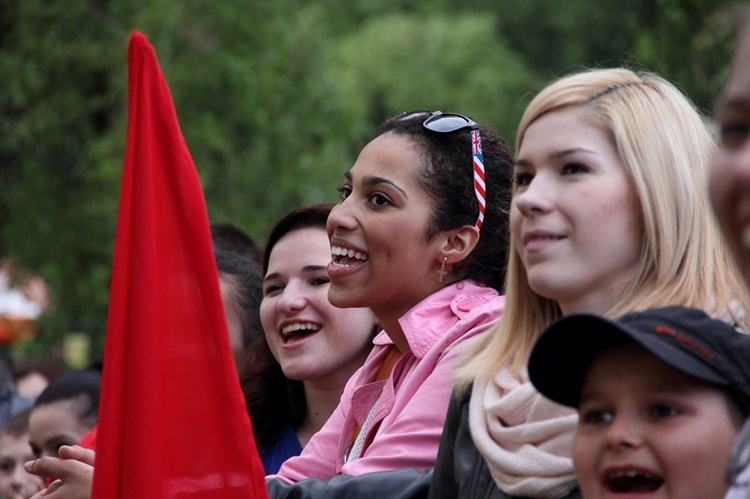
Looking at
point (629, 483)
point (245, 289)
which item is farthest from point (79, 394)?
point (629, 483)

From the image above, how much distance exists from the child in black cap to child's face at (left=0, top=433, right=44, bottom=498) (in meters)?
3.71

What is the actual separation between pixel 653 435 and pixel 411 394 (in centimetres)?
118

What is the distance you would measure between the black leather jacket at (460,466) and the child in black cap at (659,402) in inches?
15.3

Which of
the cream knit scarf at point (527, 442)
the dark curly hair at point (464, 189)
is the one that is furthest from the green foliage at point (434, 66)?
the cream knit scarf at point (527, 442)

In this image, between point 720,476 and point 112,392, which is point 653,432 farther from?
point 112,392

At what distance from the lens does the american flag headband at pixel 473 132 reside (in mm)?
3414

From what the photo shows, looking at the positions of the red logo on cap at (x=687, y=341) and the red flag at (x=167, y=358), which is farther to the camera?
the red flag at (x=167, y=358)

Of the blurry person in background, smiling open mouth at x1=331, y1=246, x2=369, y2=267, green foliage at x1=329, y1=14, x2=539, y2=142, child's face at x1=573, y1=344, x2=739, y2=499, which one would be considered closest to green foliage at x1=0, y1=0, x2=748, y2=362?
the blurry person in background

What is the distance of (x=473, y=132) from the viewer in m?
3.46

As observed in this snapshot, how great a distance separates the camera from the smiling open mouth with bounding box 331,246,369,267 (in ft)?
11.0

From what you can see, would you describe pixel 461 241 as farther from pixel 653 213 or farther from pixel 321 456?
pixel 653 213

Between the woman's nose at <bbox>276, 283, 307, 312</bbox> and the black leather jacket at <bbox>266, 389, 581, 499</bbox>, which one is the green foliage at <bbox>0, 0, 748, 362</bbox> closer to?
the woman's nose at <bbox>276, 283, 307, 312</bbox>

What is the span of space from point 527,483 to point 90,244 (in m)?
7.42

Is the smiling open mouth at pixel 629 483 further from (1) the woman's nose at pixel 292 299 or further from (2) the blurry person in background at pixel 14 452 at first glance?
(2) the blurry person in background at pixel 14 452
